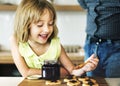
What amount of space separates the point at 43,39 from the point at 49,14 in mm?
142

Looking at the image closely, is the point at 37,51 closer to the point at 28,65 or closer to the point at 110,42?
the point at 28,65

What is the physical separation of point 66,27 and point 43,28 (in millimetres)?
1753

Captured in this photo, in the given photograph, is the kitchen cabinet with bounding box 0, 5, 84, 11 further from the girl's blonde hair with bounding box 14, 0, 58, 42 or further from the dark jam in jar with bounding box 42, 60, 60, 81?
the dark jam in jar with bounding box 42, 60, 60, 81

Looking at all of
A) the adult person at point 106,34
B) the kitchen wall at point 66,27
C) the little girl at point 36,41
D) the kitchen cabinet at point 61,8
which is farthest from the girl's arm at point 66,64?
the kitchen wall at point 66,27

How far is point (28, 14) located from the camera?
1605 millimetres

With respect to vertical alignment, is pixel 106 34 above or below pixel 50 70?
above

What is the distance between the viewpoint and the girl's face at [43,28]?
1.54 m

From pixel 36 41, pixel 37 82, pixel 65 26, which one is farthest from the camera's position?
pixel 65 26

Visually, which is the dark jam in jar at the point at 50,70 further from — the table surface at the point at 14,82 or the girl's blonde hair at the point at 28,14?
the girl's blonde hair at the point at 28,14

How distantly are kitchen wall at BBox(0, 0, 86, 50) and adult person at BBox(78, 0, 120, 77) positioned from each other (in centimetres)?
156

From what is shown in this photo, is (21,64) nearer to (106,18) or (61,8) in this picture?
(106,18)

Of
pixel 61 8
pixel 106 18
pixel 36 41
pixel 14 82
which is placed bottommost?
pixel 14 82

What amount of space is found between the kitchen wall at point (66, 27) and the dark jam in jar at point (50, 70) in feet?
6.47

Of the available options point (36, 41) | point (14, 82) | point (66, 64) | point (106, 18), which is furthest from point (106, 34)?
point (14, 82)
